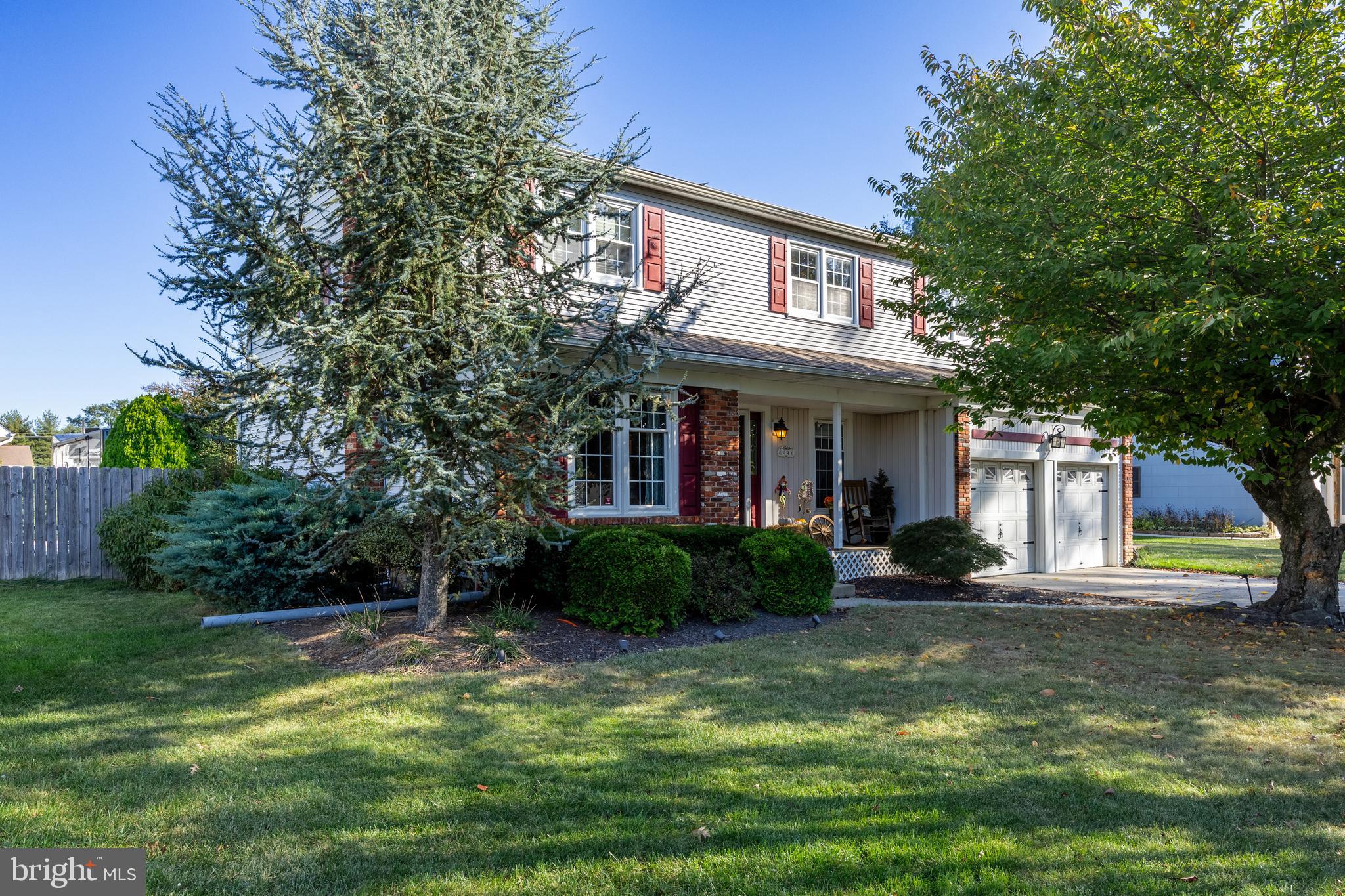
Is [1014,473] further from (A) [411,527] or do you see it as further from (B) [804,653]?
(A) [411,527]

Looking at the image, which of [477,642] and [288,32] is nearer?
[288,32]

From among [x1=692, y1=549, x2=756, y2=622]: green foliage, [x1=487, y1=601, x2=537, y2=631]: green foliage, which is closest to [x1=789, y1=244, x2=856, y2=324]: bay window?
[x1=692, y1=549, x2=756, y2=622]: green foliage

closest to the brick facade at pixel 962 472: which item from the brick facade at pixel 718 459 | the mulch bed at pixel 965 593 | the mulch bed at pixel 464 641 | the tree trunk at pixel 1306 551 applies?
the mulch bed at pixel 965 593

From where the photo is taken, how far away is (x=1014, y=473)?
595 inches

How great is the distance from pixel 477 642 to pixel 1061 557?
→ 41.5 ft

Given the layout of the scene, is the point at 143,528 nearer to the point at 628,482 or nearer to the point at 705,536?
the point at 628,482

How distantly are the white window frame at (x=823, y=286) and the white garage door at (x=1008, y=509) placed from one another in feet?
11.8

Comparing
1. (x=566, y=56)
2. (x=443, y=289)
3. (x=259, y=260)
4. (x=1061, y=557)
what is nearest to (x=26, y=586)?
(x=259, y=260)

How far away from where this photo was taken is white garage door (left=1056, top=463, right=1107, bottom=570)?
15602mm

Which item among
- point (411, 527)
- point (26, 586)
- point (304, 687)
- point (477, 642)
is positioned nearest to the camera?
point (304, 687)

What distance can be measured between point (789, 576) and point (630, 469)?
3.15 metres

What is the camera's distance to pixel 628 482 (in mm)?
11227

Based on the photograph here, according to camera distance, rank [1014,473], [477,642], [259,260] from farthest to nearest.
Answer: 1. [1014,473]
2. [477,642]
3. [259,260]

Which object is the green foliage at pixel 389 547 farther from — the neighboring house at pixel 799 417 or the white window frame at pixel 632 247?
the white window frame at pixel 632 247
